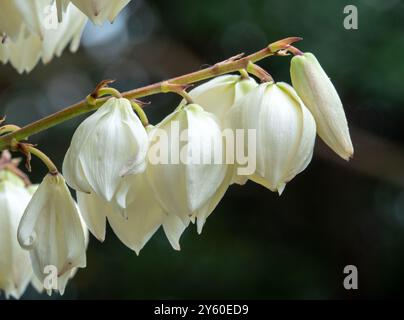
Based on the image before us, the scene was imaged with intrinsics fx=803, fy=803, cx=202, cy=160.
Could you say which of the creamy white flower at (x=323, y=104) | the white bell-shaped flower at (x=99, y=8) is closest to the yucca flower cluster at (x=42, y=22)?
the white bell-shaped flower at (x=99, y=8)

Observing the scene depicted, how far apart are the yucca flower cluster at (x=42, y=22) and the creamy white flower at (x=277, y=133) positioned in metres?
0.09

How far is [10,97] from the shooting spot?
1813 millimetres

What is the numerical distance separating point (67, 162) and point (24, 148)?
1.9 inches

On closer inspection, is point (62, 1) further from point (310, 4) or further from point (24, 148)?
point (310, 4)

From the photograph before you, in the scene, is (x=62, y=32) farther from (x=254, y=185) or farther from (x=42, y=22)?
(x=254, y=185)

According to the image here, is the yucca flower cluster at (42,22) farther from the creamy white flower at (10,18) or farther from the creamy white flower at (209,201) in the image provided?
the creamy white flower at (209,201)

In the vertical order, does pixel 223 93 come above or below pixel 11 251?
above

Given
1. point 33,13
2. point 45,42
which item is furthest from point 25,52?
point 33,13

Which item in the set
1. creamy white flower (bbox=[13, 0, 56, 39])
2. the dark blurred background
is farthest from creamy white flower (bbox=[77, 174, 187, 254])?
the dark blurred background

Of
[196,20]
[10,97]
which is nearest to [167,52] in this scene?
[196,20]

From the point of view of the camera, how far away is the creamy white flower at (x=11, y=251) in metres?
0.54

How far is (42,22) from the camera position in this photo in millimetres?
471

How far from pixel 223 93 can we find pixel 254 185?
1405mm

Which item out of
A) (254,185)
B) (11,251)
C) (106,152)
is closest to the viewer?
(106,152)
